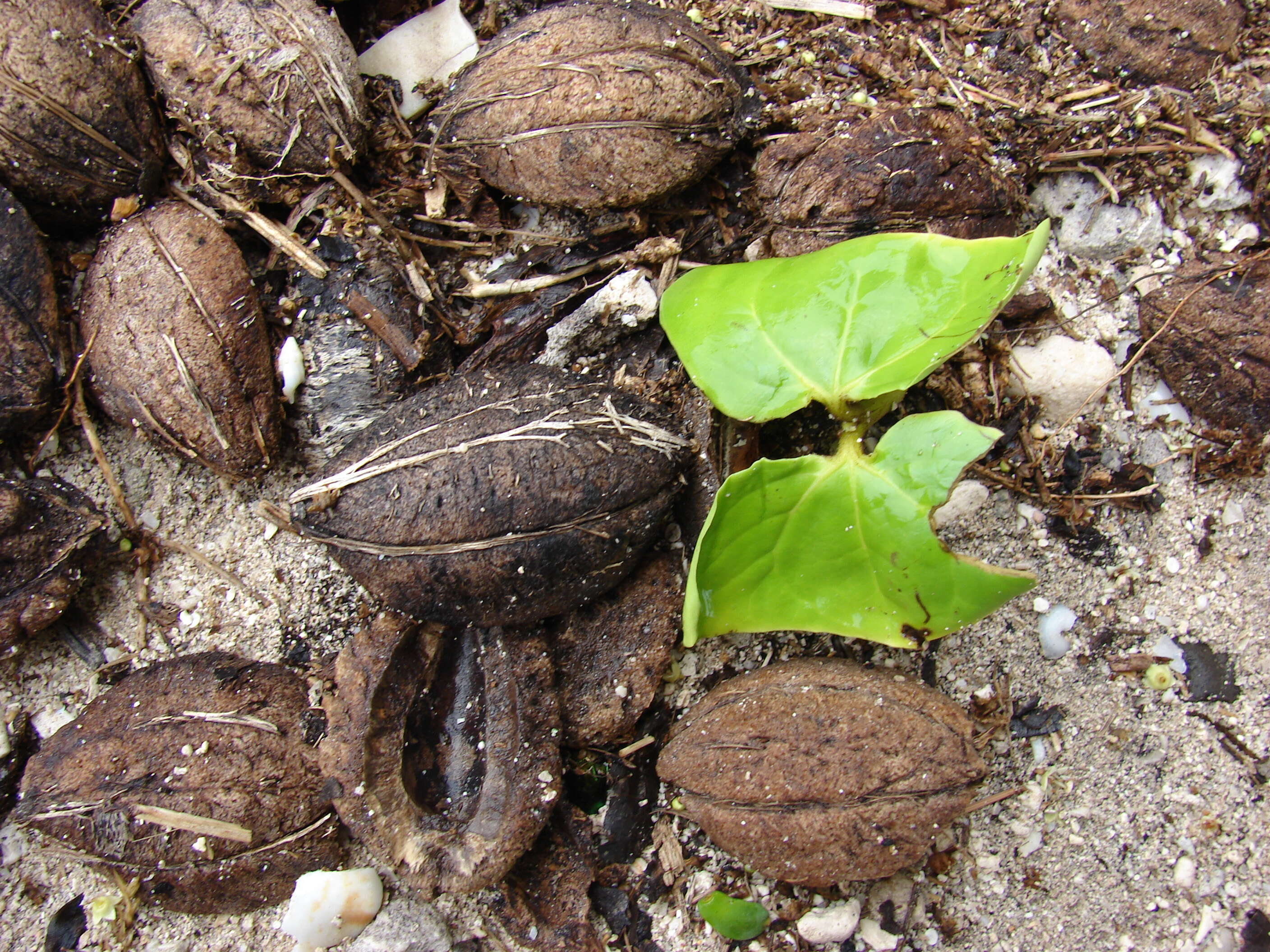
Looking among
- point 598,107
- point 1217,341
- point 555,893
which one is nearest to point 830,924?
point 555,893

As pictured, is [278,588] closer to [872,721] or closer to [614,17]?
[872,721]

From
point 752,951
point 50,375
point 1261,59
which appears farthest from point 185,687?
point 1261,59

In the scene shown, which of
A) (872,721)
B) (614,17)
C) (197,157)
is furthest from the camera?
(197,157)

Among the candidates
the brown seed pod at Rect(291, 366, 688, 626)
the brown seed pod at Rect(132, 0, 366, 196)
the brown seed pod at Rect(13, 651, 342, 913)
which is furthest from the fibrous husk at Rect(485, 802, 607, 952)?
the brown seed pod at Rect(132, 0, 366, 196)

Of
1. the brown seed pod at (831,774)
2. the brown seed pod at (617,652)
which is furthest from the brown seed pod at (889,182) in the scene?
the brown seed pod at (831,774)

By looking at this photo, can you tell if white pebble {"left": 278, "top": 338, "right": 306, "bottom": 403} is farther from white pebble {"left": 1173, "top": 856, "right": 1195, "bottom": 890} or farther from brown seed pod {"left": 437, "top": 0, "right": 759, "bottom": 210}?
white pebble {"left": 1173, "top": 856, "right": 1195, "bottom": 890}

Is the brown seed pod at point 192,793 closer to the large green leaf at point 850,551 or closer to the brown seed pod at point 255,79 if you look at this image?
the large green leaf at point 850,551
